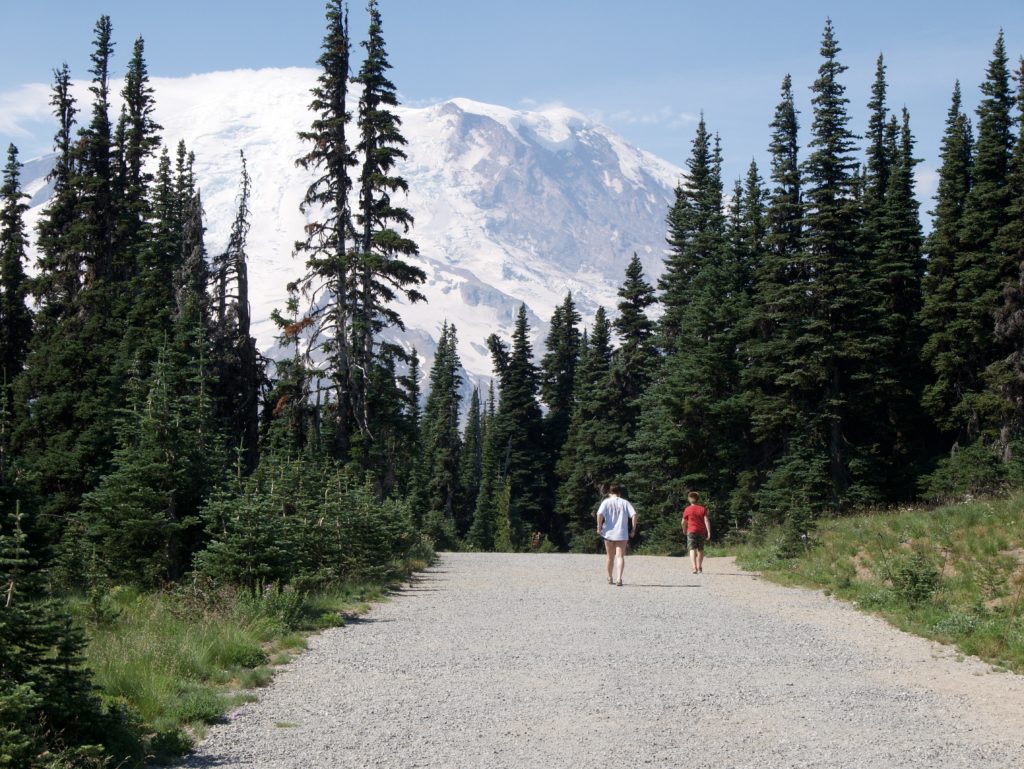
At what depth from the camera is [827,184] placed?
3975cm

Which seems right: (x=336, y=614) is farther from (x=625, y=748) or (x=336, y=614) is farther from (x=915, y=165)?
(x=915, y=165)

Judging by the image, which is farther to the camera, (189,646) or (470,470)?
(470,470)

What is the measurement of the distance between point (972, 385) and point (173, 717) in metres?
42.1

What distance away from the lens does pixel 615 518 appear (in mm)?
18547

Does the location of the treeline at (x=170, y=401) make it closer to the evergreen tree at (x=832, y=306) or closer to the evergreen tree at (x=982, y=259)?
the evergreen tree at (x=832, y=306)

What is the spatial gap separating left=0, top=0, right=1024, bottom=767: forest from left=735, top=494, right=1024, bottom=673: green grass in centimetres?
199

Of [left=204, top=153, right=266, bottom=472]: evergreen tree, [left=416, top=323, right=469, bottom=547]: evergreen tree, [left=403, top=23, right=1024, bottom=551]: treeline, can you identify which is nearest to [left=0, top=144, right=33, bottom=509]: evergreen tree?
[left=204, top=153, right=266, bottom=472]: evergreen tree

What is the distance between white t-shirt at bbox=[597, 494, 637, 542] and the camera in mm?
18453

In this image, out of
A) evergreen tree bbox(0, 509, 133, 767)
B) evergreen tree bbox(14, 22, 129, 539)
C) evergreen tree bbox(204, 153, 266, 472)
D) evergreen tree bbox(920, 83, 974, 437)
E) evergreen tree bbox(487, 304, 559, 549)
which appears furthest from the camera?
evergreen tree bbox(487, 304, 559, 549)

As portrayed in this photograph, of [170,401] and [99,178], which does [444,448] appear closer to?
[99,178]

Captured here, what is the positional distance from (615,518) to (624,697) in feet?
32.8

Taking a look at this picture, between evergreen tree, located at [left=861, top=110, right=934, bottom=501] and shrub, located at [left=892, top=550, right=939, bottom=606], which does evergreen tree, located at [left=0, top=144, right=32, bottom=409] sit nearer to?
evergreen tree, located at [left=861, top=110, right=934, bottom=501]

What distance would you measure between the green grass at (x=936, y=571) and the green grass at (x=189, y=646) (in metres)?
7.50

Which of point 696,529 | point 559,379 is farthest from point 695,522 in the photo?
point 559,379
